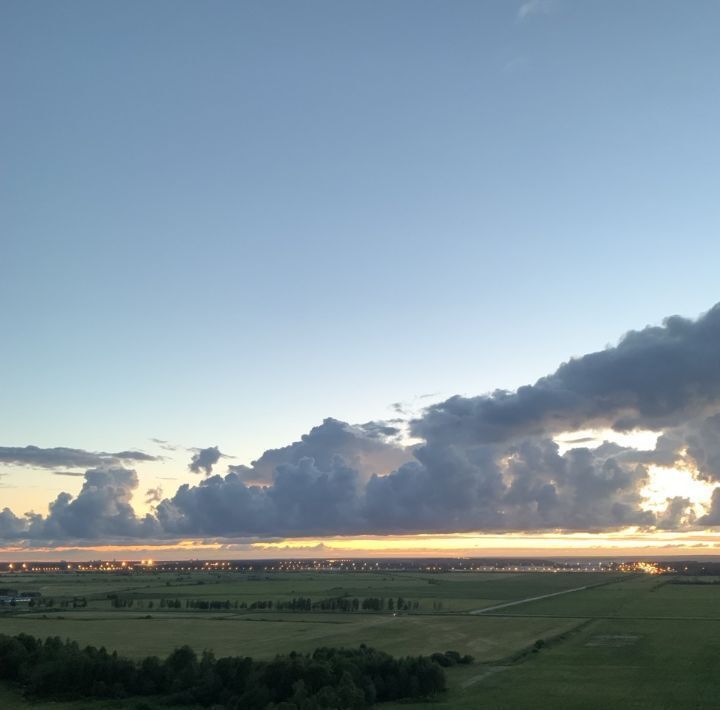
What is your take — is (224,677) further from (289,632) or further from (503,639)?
(503,639)

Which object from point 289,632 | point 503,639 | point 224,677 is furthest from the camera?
point 289,632

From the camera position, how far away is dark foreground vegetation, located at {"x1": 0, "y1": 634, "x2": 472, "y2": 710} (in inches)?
3199

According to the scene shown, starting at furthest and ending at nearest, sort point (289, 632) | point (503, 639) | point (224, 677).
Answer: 1. point (289, 632)
2. point (503, 639)
3. point (224, 677)

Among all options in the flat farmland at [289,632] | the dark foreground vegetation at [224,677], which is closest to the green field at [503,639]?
the flat farmland at [289,632]

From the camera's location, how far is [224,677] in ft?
283

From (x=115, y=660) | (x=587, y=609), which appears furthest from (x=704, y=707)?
(x=587, y=609)

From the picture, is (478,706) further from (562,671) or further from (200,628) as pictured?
(200,628)

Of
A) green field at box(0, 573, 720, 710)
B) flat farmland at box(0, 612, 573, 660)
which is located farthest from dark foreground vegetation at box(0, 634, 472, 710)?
flat farmland at box(0, 612, 573, 660)

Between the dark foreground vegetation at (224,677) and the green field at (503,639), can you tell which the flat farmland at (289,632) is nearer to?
the green field at (503,639)

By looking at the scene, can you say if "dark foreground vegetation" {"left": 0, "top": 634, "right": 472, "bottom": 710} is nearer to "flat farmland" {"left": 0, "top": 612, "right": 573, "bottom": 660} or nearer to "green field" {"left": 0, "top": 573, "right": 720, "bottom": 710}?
"green field" {"left": 0, "top": 573, "right": 720, "bottom": 710}

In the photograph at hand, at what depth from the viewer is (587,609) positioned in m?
182

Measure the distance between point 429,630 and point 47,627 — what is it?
7281 cm

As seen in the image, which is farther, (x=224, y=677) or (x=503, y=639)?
(x=503, y=639)

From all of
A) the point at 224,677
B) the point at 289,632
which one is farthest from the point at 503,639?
the point at 224,677
